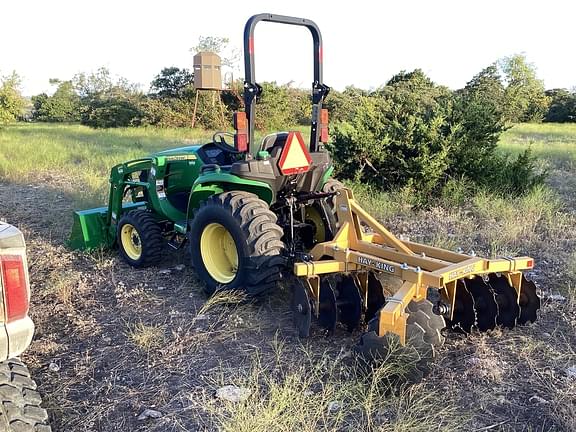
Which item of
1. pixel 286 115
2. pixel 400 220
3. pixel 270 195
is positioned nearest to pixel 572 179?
pixel 400 220

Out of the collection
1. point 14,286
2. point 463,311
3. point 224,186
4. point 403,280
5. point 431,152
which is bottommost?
point 463,311

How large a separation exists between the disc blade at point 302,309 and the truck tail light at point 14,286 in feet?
6.08

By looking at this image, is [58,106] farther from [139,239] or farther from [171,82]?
[139,239]

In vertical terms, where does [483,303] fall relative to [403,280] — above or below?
below

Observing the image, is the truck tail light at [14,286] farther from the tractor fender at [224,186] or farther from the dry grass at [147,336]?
the tractor fender at [224,186]

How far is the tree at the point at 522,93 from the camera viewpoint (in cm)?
2807

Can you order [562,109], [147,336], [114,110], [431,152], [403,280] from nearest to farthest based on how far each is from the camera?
1. [403,280]
2. [147,336]
3. [431,152]
4. [114,110]
5. [562,109]

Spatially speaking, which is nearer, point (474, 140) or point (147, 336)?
point (147, 336)

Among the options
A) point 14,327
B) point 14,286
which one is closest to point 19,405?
point 14,327

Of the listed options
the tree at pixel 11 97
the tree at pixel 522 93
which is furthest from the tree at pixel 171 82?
the tree at pixel 522 93

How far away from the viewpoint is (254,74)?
4375 millimetres

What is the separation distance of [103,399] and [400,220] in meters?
4.50

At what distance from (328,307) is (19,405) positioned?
2.05m

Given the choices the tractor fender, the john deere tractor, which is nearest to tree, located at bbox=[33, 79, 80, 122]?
the john deere tractor
